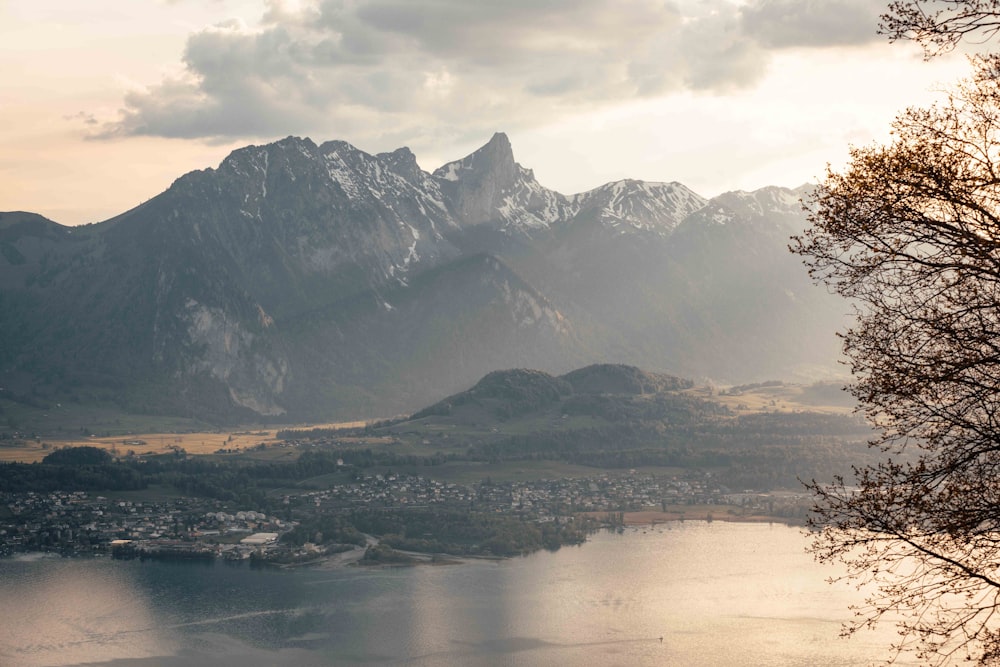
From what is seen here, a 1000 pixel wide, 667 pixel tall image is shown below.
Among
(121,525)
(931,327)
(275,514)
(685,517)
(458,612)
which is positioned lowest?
(458,612)

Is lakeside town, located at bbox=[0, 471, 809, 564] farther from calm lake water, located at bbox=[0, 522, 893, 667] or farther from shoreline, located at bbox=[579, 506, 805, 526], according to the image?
calm lake water, located at bbox=[0, 522, 893, 667]

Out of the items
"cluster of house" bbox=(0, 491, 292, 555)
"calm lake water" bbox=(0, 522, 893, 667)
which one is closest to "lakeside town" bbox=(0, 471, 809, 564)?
"cluster of house" bbox=(0, 491, 292, 555)

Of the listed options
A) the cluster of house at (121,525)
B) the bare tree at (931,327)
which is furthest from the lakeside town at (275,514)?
the bare tree at (931,327)

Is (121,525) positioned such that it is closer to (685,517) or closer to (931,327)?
(685,517)

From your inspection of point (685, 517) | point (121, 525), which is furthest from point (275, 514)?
point (685, 517)

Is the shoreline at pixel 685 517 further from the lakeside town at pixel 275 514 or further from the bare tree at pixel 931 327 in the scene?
the bare tree at pixel 931 327
